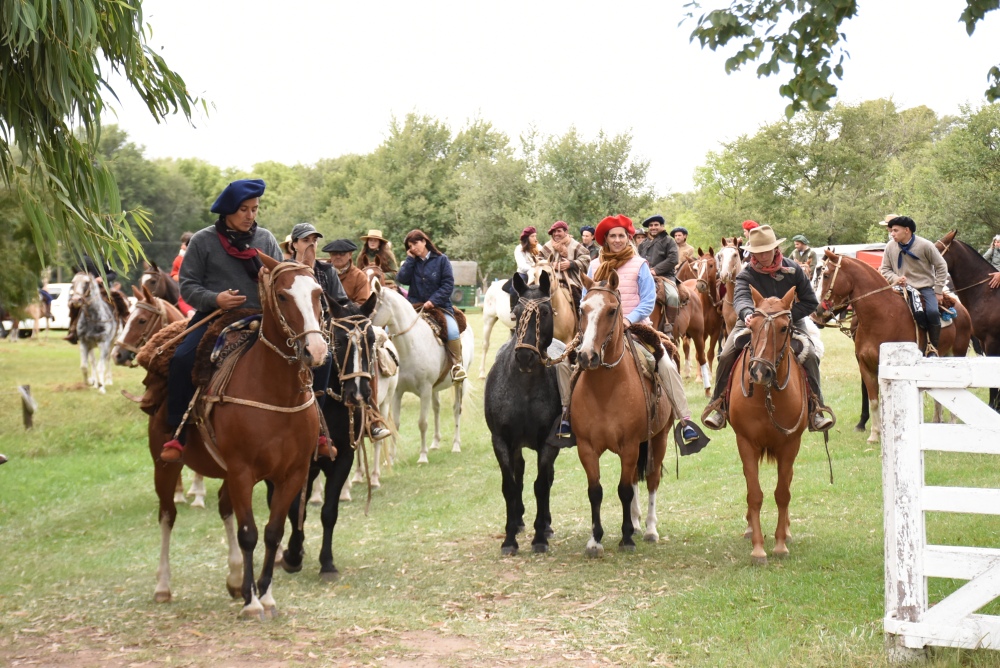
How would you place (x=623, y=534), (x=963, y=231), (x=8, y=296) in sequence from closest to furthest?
(x=623, y=534)
(x=8, y=296)
(x=963, y=231)

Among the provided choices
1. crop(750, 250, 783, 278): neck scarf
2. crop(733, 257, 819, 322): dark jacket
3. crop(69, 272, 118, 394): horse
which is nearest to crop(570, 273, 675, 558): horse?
crop(733, 257, 819, 322): dark jacket

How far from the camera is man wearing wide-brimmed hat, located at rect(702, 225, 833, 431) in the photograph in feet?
28.3

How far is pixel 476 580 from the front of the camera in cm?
809

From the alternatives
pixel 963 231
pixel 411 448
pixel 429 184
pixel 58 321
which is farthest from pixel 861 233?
pixel 411 448

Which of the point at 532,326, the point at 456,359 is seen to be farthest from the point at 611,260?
the point at 456,359

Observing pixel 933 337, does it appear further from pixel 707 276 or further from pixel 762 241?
pixel 707 276

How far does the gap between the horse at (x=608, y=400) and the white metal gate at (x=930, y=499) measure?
10.4 ft

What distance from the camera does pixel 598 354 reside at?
834 centimetres

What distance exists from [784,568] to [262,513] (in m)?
5.74

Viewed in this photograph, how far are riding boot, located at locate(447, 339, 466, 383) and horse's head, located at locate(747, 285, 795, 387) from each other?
6255mm

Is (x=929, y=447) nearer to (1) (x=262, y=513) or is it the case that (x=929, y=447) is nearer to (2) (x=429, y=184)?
(1) (x=262, y=513)

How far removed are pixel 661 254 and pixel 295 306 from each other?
11.0 meters

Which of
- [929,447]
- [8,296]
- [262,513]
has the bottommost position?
[262,513]

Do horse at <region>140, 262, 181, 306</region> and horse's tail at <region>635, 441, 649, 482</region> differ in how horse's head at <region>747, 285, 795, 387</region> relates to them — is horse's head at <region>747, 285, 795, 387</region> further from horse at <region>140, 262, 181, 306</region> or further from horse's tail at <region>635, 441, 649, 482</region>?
horse at <region>140, 262, 181, 306</region>
